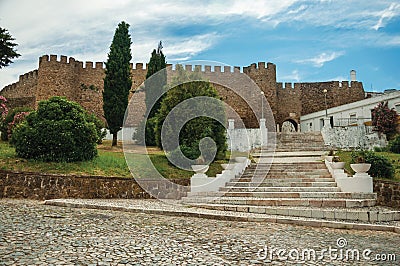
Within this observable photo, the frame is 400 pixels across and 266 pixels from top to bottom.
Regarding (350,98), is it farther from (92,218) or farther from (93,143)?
(92,218)

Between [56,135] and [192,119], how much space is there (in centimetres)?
407

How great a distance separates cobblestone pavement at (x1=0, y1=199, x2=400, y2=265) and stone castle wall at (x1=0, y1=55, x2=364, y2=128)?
2126cm

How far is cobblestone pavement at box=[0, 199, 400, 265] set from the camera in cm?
411

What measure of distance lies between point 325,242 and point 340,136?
14825 millimetres

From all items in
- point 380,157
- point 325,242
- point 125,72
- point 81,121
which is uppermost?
point 125,72

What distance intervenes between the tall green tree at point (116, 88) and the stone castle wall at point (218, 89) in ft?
31.4

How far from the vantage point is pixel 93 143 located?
11.3m

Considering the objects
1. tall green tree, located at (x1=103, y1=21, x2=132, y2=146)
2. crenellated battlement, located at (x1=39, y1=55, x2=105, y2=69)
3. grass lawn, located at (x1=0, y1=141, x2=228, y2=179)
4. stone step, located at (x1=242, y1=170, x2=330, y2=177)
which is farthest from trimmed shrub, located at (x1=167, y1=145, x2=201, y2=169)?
crenellated battlement, located at (x1=39, y1=55, x2=105, y2=69)

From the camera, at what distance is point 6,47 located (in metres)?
14.0

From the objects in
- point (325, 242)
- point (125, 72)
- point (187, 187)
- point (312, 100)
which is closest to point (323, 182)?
point (187, 187)

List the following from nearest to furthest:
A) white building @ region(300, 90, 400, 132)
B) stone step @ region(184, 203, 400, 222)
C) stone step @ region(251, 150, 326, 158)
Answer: stone step @ region(184, 203, 400, 222) < stone step @ region(251, 150, 326, 158) < white building @ region(300, 90, 400, 132)

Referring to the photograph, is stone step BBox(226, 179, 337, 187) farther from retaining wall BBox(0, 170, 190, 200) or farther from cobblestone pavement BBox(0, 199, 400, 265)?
cobblestone pavement BBox(0, 199, 400, 265)

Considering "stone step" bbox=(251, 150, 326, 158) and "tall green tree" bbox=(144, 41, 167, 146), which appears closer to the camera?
"stone step" bbox=(251, 150, 326, 158)

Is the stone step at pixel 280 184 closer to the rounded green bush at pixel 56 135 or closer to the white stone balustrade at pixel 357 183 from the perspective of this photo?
the white stone balustrade at pixel 357 183
